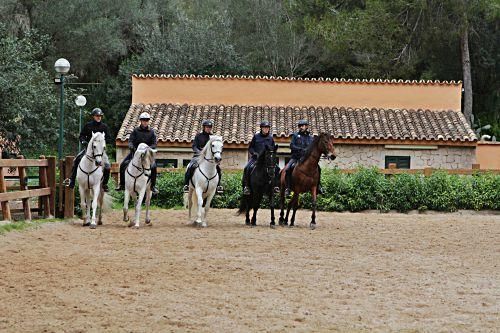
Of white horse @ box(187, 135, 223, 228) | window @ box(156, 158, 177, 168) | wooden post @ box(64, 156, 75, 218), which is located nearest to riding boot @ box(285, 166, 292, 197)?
white horse @ box(187, 135, 223, 228)

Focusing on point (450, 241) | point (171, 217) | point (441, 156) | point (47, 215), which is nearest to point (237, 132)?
point (441, 156)

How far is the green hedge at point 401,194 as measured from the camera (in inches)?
1019

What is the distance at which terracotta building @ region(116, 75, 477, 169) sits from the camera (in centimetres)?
3222

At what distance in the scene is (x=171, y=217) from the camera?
71.9 ft

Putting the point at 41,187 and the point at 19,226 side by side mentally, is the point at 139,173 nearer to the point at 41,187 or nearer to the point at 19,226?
the point at 41,187

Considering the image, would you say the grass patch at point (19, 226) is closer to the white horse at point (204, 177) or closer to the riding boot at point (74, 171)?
the riding boot at point (74, 171)

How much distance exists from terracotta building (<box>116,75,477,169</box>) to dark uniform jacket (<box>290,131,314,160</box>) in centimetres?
1173

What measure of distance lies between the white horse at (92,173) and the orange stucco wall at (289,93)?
16846 millimetres

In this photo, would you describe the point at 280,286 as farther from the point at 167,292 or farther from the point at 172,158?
the point at 172,158

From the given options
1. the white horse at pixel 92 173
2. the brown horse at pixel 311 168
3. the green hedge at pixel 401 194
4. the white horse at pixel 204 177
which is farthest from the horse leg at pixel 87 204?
the green hedge at pixel 401 194

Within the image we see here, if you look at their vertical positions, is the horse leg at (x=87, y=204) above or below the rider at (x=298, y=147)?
below

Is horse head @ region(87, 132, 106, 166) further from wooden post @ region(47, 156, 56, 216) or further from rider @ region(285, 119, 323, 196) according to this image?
rider @ region(285, 119, 323, 196)

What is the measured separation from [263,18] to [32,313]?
47.2 meters

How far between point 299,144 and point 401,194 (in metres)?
7.00
